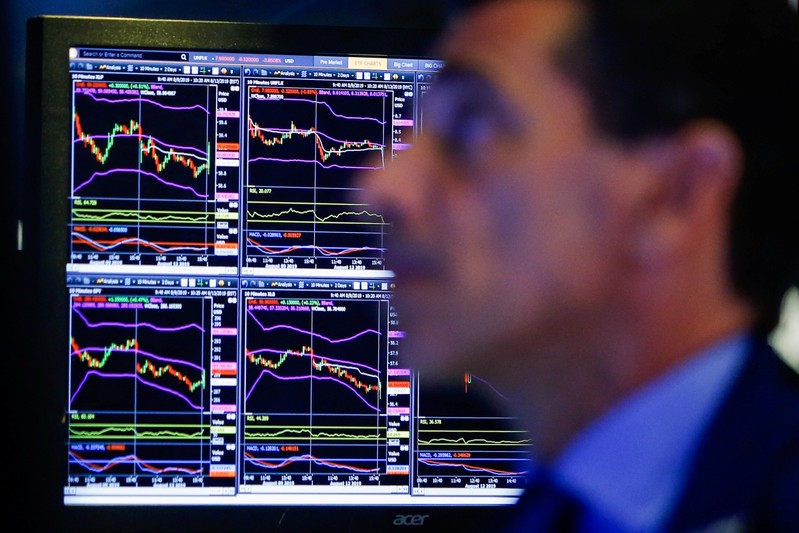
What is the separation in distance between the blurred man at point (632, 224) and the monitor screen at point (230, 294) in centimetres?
36

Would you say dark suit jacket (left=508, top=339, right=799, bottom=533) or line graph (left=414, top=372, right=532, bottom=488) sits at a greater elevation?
dark suit jacket (left=508, top=339, right=799, bottom=533)

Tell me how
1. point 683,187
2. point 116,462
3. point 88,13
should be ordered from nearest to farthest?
point 683,187 < point 116,462 < point 88,13

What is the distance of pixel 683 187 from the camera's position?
1.53ft

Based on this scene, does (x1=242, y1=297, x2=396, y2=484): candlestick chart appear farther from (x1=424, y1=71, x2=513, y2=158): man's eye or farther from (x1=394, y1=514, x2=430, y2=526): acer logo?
(x1=424, y1=71, x2=513, y2=158): man's eye

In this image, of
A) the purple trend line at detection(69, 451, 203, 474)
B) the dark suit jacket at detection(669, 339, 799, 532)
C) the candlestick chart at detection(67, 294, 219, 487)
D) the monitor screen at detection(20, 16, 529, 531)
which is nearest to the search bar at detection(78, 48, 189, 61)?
the monitor screen at detection(20, 16, 529, 531)

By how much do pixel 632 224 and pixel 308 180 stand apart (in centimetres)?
47

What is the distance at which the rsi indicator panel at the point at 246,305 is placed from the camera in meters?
0.85

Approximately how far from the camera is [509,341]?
19.8 inches

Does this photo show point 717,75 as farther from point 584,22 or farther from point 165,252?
point 165,252

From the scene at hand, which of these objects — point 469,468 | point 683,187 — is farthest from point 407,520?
point 683,187

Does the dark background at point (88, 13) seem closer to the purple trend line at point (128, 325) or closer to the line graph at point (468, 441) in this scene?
the purple trend line at point (128, 325)

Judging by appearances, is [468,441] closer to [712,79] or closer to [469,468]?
[469,468]

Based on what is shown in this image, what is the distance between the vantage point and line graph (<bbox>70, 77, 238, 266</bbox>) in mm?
853

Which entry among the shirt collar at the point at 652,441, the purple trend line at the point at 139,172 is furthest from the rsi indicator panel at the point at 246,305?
the shirt collar at the point at 652,441
